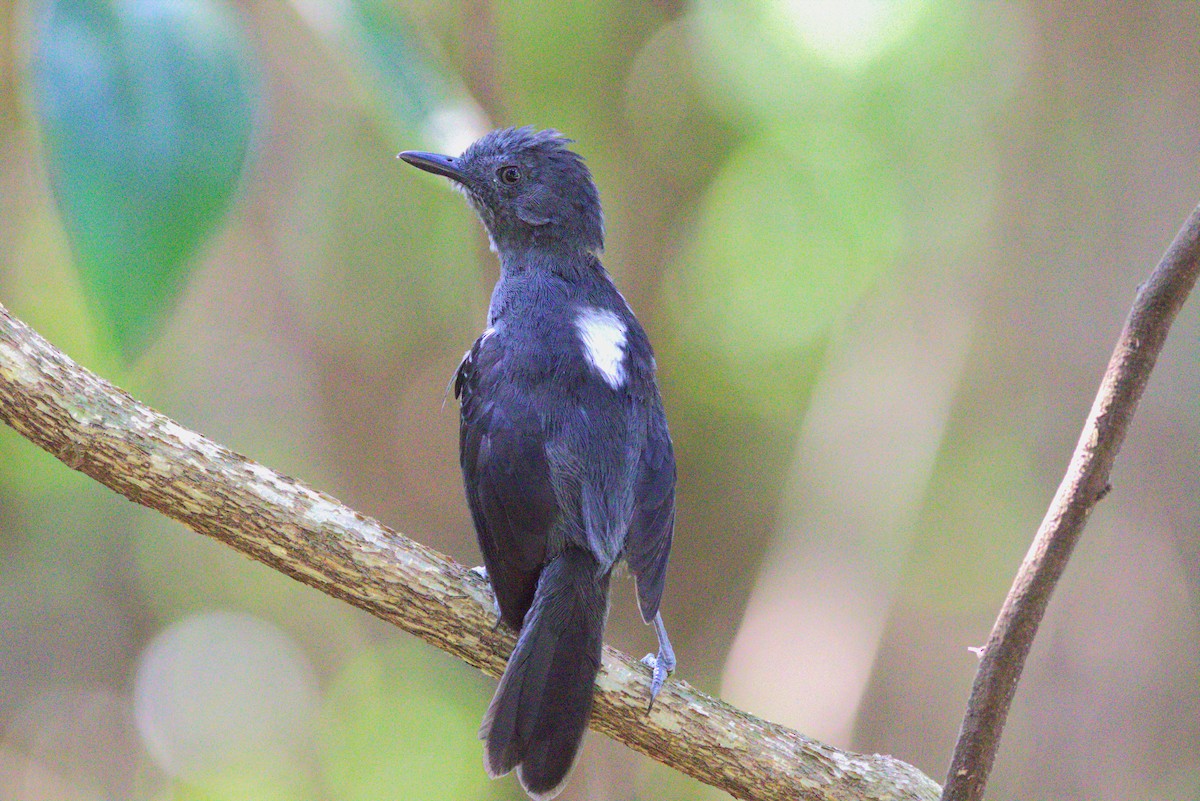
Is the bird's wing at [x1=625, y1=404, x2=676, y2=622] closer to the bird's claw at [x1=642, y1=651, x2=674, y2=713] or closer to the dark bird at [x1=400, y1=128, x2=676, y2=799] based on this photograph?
the dark bird at [x1=400, y1=128, x2=676, y2=799]

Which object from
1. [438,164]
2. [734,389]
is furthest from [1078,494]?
[734,389]

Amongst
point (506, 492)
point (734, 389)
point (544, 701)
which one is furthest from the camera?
point (734, 389)

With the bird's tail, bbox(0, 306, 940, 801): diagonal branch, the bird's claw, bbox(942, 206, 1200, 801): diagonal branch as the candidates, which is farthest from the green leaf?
bbox(942, 206, 1200, 801): diagonal branch

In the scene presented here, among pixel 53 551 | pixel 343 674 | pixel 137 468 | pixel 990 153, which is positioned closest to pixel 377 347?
pixel 343 674

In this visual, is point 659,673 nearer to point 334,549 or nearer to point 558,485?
point 558,485

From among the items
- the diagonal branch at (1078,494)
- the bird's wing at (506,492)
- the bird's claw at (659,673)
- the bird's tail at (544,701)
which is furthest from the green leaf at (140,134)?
the diagonal branch at (1078,494)

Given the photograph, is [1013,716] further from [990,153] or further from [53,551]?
[53,551]

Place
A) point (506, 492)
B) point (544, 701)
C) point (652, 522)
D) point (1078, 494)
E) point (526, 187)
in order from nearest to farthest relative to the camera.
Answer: point (1078, 494), point (544, 701), point (506, 492), point (652, 522), point (526, 187)
